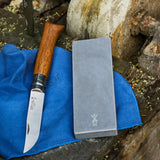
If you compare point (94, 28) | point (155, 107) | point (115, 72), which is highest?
point (94, 28)

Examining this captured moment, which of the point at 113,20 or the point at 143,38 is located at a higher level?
the point at 113,20

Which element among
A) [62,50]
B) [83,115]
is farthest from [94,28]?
[83,115]

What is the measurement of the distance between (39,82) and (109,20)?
90 centimetres

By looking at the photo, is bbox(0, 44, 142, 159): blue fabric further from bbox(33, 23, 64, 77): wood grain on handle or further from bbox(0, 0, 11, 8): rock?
bbox(0, 0, 11, 8): rock

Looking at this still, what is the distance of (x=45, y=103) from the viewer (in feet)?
6.13

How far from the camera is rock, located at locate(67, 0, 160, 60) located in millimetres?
2301

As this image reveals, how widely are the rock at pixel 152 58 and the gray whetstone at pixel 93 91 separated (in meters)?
0.42

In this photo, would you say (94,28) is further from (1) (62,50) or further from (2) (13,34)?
(2) (13,34)

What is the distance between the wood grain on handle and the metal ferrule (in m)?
0.03

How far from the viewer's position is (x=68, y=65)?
83.4 inches

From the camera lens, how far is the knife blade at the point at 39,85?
1662mm

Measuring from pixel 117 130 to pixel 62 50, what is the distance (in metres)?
0.86

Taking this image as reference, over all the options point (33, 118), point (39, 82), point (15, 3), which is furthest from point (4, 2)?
point (33, 118)

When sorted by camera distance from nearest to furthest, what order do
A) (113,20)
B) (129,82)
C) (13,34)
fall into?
(129,82) < (113,20) < (13,34)
